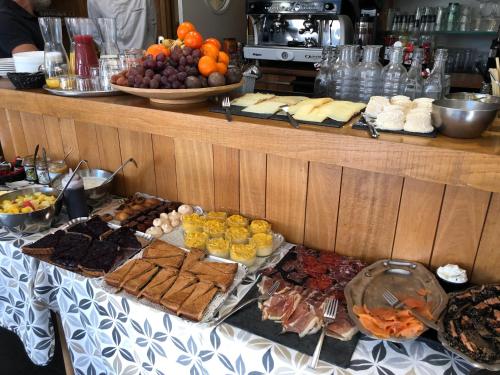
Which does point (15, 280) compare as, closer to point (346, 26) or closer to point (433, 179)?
point (433, 179)

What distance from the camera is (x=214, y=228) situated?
1.50m

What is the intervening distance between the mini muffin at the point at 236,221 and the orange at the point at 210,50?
2.02 ft

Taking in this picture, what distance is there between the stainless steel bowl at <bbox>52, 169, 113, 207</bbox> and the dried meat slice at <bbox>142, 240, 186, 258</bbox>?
1.55 feet

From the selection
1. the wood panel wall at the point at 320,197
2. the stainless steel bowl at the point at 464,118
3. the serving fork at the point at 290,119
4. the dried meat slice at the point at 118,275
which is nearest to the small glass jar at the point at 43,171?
the wood panel wall at the point at 320,197

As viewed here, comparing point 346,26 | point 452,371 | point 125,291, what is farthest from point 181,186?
point 346,26

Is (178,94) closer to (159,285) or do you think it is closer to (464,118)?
(159,285)

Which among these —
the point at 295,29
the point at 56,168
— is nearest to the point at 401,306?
the point at 56,168

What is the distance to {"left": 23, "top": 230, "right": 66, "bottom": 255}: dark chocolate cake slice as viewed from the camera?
4.75 feet

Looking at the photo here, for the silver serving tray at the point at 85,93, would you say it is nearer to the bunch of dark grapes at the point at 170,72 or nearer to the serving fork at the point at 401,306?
the bunch of dark grapes at the point at 170,72

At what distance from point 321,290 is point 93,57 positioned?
1488mm

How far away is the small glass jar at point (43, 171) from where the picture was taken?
1.95 meters

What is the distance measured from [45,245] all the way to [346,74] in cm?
137

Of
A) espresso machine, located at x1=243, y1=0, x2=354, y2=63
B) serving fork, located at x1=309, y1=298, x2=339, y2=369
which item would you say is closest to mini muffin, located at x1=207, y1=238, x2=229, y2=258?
serving fork, located at x1=309, y1=298, x2=339, y2=369

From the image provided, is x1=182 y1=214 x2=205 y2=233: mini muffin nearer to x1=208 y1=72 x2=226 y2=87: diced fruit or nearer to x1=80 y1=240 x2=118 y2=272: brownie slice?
x1=80 y1=240 x2=118 y2=272: brownie slice
